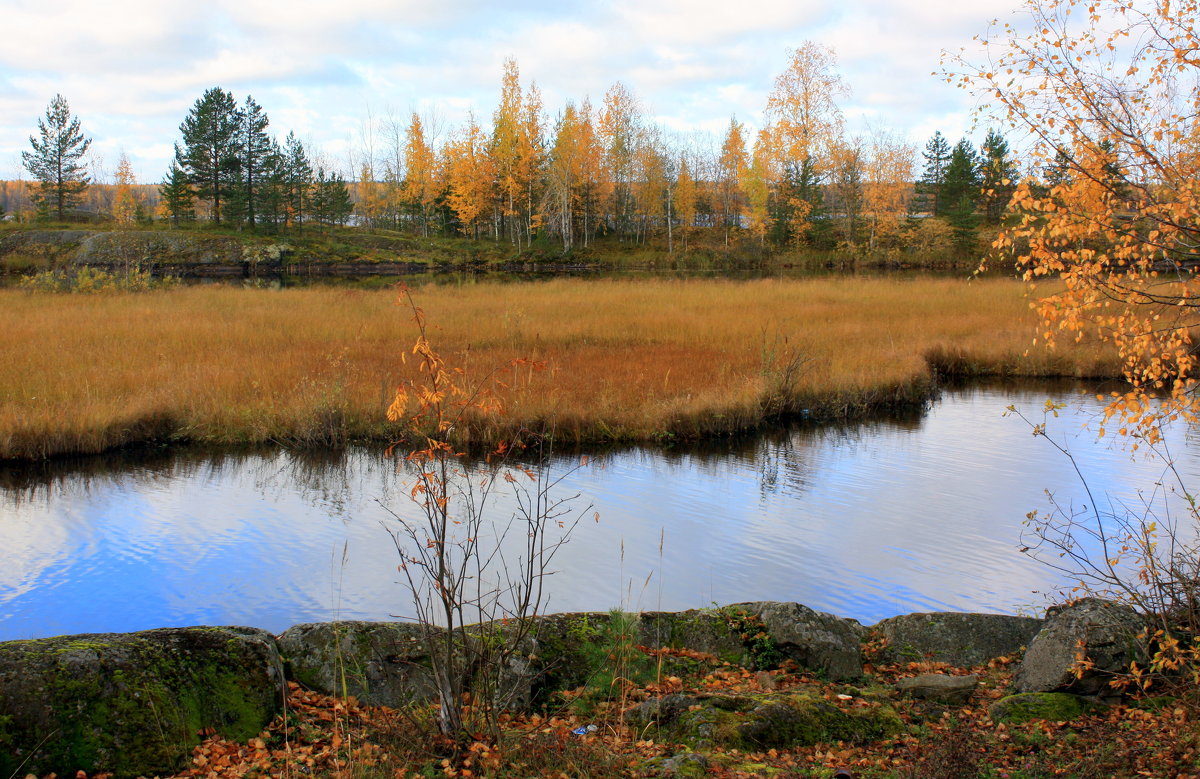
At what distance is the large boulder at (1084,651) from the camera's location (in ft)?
15.2

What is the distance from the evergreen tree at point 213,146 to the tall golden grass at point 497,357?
33351 millimetres

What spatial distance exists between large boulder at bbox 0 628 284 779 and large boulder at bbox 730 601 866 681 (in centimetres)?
305

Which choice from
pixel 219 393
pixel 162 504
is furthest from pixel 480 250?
pixel 162 504

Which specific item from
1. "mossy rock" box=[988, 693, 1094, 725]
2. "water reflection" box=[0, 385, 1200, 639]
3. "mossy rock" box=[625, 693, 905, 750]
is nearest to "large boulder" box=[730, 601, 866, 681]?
"mossy rock" box=[625, 693, 905, 750]

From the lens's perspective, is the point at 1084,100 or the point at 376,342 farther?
the point at 376,342

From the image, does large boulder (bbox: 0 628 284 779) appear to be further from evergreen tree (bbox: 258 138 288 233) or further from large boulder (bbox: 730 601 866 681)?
evergreen tree (bbox: 258 138 288 233)

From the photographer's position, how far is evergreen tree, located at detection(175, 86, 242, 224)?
186 ft

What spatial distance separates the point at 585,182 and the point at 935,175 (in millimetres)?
27719

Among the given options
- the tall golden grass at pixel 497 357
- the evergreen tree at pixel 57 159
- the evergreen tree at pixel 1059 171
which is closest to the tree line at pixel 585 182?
the evergreen tree at pixel 57 159

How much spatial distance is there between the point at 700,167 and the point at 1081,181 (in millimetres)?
77676

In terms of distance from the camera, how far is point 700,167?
263 feet

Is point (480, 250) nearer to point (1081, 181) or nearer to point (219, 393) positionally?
point (219, 393)

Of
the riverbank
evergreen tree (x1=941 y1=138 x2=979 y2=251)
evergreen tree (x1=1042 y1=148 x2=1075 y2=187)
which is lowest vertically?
evergreen tree (x1=1042 y1=148 x2=1075 y2=187)

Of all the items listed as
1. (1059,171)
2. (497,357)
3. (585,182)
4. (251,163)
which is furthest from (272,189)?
(1059,171)
